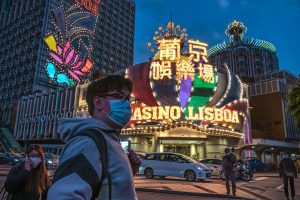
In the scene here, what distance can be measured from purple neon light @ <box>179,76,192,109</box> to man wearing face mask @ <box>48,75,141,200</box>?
30.1 m

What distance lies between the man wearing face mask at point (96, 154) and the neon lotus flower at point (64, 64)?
235 feet

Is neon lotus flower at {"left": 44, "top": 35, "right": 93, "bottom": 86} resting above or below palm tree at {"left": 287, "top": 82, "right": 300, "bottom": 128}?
above

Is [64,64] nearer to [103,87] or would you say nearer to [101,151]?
[103,87]

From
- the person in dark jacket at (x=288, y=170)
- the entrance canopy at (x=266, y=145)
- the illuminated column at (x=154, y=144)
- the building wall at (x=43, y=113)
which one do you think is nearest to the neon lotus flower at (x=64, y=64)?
the building wall at (x=43, y=113)

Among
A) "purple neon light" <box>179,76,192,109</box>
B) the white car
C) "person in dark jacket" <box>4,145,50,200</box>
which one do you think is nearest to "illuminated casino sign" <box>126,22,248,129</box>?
"purple neon light" <box>179,76,192,109</box>

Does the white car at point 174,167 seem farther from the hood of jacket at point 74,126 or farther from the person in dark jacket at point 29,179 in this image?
the hood of jacket at point 74,126

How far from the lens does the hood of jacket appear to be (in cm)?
188

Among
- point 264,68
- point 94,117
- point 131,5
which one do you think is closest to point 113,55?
point 131,5

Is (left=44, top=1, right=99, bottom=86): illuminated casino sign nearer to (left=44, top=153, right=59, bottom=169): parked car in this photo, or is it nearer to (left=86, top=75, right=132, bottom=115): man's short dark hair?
(left=44, top=153, right=59, bottom=169): parked car

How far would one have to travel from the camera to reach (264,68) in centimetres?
8644

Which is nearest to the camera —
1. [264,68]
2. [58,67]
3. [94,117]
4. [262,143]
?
[94,117]

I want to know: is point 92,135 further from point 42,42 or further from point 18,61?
point 18,61

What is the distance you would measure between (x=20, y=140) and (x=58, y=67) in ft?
65.3

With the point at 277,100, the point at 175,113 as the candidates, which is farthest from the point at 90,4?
the point at 175,113
